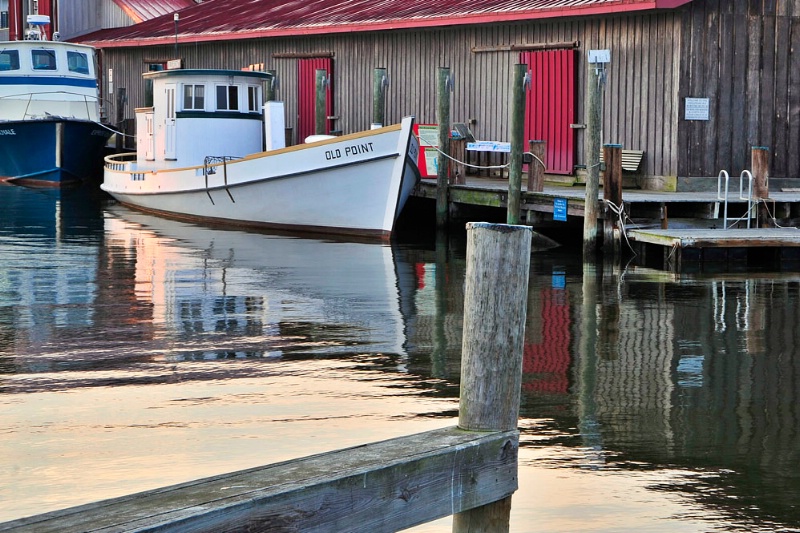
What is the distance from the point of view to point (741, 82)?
1844 cm

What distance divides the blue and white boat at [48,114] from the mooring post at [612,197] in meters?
16.3

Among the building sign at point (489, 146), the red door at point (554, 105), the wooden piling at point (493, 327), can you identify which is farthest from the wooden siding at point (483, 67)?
the wooden piling at point (493, 327)

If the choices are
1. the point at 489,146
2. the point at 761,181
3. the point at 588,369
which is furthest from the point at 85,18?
the point at 588,369

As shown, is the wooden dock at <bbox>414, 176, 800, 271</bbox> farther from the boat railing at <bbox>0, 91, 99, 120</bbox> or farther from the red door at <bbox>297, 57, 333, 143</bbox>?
the boat railing at <bbox>0, 91, 99, 120</bbox>

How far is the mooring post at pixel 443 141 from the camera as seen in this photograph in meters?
18.7

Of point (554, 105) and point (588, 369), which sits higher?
point (554, 105)

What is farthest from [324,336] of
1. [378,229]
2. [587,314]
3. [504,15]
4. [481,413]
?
[504,15]

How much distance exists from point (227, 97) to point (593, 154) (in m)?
8.59

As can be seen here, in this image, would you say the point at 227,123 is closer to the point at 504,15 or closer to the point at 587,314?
the point at 504,15

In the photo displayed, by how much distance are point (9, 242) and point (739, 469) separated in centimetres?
1355

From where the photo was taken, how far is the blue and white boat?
29.0m

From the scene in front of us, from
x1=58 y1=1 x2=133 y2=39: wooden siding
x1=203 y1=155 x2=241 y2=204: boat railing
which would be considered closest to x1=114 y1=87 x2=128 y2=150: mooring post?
x1=58 y1=1 x2=133 y2=39: wooden siding

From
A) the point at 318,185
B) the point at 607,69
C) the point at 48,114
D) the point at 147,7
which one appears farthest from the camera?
the point at 147,7

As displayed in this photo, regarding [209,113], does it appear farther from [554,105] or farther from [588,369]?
[588,369]
